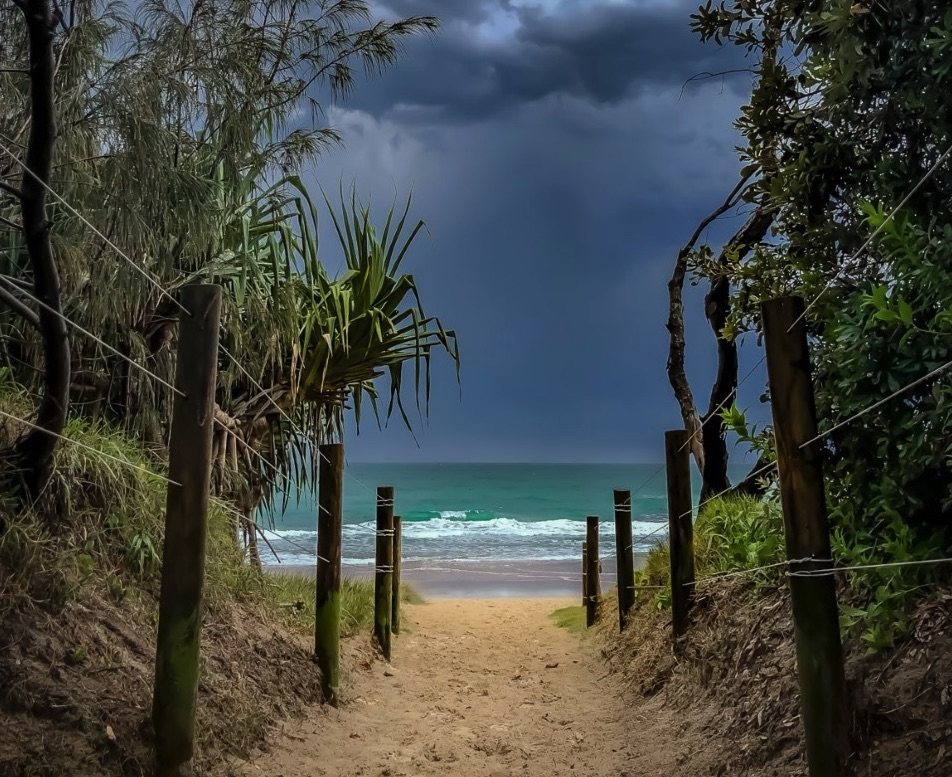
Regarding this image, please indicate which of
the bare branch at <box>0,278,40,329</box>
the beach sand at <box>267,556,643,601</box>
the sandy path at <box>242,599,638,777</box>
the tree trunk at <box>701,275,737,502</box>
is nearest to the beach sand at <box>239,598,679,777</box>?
the sandy path at <box>242,599,638,777</box>

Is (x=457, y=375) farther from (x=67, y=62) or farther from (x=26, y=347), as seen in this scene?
(x=67, y=62)

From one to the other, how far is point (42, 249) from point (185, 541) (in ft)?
3.81

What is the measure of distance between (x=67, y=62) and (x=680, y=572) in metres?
4.07

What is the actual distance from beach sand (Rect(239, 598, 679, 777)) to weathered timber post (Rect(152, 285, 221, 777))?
0.52 metres

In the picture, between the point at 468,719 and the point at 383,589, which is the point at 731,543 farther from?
the point at 383,589

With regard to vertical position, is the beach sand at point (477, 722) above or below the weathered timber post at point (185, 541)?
below

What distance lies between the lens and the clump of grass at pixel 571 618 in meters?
7.68

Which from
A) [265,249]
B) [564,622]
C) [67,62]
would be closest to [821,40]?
[67,62]

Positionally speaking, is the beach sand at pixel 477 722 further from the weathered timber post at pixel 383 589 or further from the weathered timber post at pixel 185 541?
the weathered timber post at pixel 185 541

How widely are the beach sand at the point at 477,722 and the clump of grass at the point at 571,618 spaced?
882 mm

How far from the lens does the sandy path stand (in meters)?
3.69

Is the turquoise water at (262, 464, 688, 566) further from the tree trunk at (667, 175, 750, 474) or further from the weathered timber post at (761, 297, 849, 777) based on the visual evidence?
the weathered timber post at (761, 297, 849, 777)

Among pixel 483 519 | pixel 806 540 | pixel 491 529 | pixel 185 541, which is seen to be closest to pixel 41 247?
pixel 185 541

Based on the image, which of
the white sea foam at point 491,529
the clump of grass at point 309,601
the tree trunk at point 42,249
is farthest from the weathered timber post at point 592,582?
the white sea foam at point 491,529
